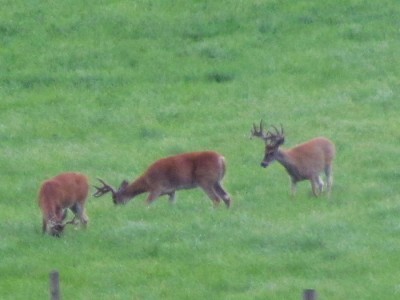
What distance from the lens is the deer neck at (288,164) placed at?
20.3 meters

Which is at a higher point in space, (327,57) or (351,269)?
(327,57)

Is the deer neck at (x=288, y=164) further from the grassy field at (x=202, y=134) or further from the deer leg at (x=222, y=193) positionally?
the deer leg at (x=222, y=193)

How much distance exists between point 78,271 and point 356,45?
46.4ft

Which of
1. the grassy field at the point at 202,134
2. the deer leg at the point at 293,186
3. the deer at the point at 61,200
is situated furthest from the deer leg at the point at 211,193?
the deer at the point at 61,200

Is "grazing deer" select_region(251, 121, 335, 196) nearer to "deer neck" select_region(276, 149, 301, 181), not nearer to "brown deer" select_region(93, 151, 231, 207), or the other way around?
"deer neck" select_region(276, 149, 301, 181)

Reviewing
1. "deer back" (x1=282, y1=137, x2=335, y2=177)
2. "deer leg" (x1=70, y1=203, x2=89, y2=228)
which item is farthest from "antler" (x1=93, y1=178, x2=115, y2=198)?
"deer back" (x1=282, y1=137, x2=335, y2=177)

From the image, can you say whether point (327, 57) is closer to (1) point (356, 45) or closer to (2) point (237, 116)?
(1) point (356, 45)

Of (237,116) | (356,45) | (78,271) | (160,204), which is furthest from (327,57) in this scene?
(78,271)

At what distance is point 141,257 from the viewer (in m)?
16.5

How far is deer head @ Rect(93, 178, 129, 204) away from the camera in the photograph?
19.5m

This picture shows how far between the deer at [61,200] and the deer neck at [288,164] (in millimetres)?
3279

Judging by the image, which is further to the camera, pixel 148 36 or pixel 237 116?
pixel 148 36

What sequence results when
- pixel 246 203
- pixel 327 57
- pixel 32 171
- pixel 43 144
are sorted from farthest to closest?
pixel 327 57, pixel 43 144, pixel 32 171, pixel 246 203

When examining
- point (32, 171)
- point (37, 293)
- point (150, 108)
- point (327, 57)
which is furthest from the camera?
point (327, 57)
